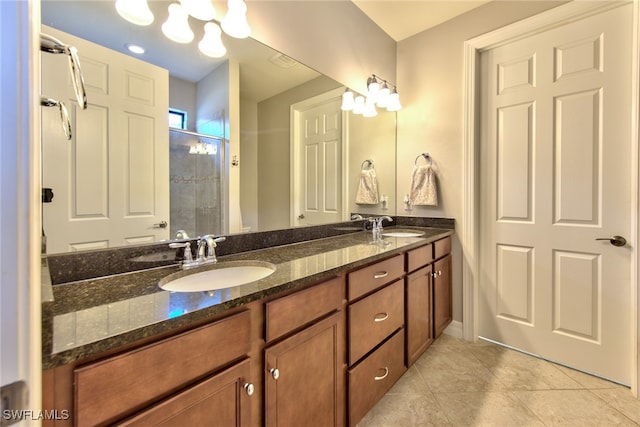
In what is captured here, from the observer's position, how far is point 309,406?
103 cm

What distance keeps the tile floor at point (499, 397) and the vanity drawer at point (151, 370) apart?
105 cm

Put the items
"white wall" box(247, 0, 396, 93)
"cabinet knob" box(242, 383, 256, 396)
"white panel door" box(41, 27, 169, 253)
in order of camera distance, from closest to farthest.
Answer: "cabinet knob" box(242, 383, 256, 396) → "white panel door" box(41, 27, 169, 253) → "white wall" box(247, 0, 396, 93)

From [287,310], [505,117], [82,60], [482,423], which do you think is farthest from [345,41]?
[482,423]

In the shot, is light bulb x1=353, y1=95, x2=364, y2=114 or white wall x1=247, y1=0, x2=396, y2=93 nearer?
white wall x1=247, y1=0, x2=396, y2=93

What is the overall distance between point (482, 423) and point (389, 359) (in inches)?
20.4

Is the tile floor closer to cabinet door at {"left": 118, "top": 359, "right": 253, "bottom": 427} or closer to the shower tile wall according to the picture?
cabinet door at {"left": 118, "top": 359, "right": 253, "bottom": 427}

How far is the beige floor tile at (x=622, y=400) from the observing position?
143 cm

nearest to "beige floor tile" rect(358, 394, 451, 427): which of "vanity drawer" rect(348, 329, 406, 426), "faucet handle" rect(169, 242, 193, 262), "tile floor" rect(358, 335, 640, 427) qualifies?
"tile floor" rect(358, 335, 640, 427)

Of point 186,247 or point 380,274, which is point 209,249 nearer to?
point 186,247

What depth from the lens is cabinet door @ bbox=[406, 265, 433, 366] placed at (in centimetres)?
166

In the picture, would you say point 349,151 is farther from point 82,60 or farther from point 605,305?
point 605,305

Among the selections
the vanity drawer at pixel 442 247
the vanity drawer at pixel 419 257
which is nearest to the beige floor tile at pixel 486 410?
the vanity drawer at pixel 419 257

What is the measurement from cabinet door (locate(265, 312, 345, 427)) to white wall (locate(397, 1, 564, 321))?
1504 mm

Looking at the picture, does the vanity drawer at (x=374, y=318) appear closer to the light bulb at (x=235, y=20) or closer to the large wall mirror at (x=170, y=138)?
the large wall mirror at (x=170, y=138)
